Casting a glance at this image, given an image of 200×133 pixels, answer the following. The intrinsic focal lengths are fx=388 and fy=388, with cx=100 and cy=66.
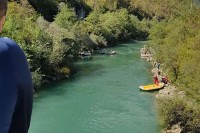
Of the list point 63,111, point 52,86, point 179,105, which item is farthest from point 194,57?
point 52,86

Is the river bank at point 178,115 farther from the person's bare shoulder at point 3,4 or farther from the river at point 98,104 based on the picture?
the person's bare shoulder at point 3,4

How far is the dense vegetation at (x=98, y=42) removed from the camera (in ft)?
55.6

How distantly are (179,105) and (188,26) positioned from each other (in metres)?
15.1

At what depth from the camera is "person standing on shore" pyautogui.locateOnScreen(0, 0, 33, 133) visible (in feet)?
3.84

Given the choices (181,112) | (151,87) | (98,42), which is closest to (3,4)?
(181,112)

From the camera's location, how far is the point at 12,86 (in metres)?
1.19

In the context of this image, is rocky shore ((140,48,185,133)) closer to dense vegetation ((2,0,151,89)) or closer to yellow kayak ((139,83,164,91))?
yellow kayak ((139,83,164,91))

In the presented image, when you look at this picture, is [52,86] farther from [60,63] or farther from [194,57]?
[194,57]

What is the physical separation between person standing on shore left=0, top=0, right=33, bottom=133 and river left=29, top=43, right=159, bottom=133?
16125 millimetres

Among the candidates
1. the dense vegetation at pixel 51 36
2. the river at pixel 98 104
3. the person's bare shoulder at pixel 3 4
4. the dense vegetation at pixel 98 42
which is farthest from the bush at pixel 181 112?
the person's bare shoulder at pixel 3 4

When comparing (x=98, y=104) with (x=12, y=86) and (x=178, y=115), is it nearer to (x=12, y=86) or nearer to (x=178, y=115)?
(x=178, y=115)

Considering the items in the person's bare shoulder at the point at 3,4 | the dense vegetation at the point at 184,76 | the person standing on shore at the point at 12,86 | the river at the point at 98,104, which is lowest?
the river at the point at 98,104

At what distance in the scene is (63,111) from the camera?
20156mm

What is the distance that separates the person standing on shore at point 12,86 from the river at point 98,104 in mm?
16125
